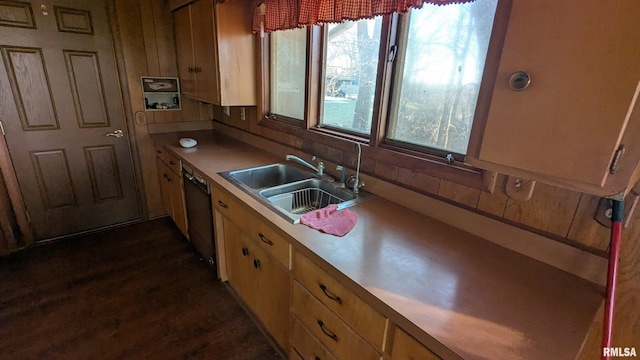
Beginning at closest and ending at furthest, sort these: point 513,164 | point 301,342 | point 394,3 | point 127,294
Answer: point 513,164
point 394,3
point 301,342
point 127,294

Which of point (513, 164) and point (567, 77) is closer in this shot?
point (567, 77)

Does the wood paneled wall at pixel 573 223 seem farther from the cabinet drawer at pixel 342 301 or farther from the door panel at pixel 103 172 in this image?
the door panel at pixel 103 172

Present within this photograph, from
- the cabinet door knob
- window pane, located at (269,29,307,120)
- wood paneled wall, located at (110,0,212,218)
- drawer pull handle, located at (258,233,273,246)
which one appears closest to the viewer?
the cabinet door knob

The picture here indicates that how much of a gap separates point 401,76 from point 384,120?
22 cm

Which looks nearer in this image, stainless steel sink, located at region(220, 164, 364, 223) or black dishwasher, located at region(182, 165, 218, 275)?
stainless steel sink, located at region(220, 164, 364, 223)

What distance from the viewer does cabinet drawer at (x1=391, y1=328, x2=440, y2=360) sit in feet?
2.51

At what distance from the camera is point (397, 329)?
828 mm

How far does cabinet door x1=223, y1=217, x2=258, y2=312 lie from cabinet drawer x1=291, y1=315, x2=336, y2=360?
1.25ft

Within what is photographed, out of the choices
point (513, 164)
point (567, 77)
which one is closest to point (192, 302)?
point (513, 164)

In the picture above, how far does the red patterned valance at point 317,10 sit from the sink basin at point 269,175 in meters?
0.87

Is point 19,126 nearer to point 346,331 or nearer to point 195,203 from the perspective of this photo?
point 195,203

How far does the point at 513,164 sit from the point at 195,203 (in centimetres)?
197

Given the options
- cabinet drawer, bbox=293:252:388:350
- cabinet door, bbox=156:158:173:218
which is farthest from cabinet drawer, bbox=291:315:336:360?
cabinet door, bbox=156:158:173:218

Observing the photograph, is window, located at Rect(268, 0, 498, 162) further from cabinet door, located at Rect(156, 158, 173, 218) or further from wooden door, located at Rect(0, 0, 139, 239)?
wooden door, located at Rect(0, 0, 139, 239)
